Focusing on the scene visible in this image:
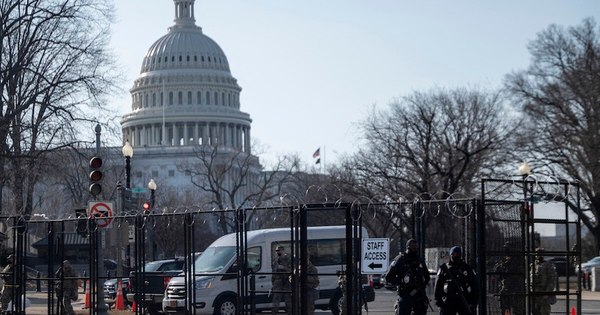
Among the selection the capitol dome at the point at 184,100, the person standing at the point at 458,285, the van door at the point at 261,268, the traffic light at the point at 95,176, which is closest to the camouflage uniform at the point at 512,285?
the person standing at the point at 458,285

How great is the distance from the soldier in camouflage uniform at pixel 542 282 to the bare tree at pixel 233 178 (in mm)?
36689

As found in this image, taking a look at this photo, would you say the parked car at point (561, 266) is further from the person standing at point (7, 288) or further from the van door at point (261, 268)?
the person standing at point (7, 288)

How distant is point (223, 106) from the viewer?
193 metres

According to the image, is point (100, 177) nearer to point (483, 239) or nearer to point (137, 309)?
point (137, 309)

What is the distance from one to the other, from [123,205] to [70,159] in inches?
515

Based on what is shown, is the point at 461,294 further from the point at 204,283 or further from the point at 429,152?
the point at 429,152

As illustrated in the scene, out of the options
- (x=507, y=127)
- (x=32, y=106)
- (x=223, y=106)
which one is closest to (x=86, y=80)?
(x=32, y=106)

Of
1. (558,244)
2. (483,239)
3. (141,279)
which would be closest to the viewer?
(483,239)

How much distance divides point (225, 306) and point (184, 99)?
164 m

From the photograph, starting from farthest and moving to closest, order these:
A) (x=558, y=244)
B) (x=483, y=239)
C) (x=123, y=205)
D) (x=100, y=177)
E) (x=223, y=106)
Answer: (x=223, y=106)
(x=558, y=244)
(x=123, y=205)
(x=100, y=177)
(x=483, y=239)

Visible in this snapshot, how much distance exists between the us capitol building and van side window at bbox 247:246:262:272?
154364 mm

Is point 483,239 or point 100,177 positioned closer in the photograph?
point 483,239

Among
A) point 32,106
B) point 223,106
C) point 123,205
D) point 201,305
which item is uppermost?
point 223,106

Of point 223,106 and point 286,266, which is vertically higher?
point 223,106
